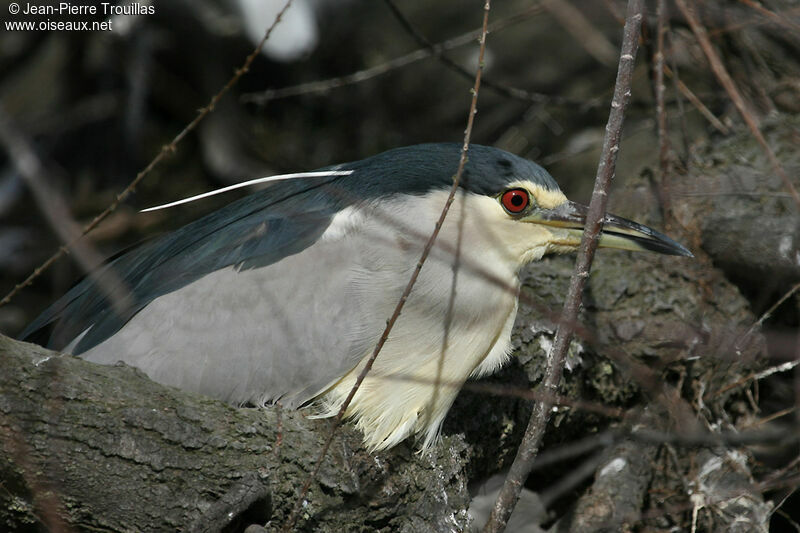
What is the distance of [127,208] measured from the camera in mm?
5203

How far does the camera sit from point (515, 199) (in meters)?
2.59

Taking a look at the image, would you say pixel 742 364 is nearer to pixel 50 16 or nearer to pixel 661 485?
pixel 661 485

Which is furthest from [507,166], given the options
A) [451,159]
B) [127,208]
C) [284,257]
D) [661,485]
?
[127,208]

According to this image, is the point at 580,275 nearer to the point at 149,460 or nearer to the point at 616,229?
the point at 616,229

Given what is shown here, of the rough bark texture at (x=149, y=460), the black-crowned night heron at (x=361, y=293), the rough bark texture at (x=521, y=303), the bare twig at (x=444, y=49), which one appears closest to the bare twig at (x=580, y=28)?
the bare twig at (x=444, y=49)

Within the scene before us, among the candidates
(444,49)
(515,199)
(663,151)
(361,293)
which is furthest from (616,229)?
(444,49)

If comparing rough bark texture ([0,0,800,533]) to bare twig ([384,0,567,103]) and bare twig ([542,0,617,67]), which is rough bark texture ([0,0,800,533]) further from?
bare twig ([542,0,617,67])

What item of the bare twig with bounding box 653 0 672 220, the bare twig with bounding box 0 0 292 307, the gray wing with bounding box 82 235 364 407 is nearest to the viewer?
the bare twig with bounding box 0 0 292 307

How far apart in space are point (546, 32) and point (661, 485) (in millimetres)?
3667

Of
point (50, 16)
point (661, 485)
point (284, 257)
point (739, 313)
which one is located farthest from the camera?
point (50, 16)

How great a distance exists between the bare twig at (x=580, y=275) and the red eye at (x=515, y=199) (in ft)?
2.11

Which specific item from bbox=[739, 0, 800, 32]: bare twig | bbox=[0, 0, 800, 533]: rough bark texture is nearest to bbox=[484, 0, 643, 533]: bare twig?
bbox=[0, 0, 800, 533]: rough bark texture

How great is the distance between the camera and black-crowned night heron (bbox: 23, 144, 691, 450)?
2428mm

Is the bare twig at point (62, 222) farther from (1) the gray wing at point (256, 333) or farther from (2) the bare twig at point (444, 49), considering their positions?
(2) the bare twig at point (444, 49)
